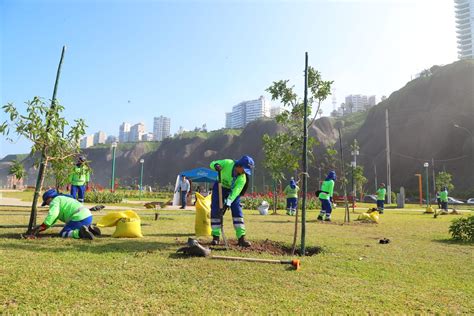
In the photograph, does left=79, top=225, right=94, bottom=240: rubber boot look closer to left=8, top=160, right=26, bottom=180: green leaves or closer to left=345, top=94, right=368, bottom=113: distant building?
left=8, top=160, right=26, bottom=180: green leaves

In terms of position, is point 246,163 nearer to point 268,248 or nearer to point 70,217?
point 268,248

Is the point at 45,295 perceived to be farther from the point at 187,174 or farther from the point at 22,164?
the point at 187,174

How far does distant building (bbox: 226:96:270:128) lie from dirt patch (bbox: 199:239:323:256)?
16669 cm

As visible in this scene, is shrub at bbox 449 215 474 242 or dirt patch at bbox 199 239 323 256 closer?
dirt patch at bbox 199 239 323 256

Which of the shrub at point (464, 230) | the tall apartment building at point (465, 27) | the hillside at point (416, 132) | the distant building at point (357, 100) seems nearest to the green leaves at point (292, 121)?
the shrub at point (464, 230)

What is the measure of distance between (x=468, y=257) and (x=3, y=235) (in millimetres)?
8768

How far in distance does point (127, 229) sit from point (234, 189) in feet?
8.29

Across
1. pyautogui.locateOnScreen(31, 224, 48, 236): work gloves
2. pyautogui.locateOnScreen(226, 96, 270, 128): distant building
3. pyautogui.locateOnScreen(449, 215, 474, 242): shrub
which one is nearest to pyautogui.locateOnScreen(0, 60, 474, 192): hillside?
pyautogui.locateOnScreen(449, 215, 474, 242): shrub

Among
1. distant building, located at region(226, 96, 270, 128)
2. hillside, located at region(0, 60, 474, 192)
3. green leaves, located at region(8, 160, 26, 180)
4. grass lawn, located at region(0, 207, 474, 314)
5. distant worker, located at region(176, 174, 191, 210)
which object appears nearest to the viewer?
grass lawn, located at region(0, 207, 474, 314)

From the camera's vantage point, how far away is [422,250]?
23.5 ft

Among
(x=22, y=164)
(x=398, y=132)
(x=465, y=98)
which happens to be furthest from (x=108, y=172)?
(x=22, y=164)

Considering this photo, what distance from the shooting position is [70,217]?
7.28 m

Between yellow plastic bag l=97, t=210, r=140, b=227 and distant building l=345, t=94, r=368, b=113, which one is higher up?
distant building l=345, t=94, r=368, b=113

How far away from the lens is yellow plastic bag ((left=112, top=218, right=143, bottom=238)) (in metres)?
7.48
